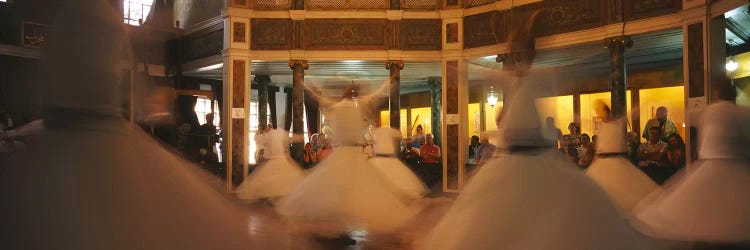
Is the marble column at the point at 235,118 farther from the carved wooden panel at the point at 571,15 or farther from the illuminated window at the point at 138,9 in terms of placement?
the carved wooden panel at the point at 571,15

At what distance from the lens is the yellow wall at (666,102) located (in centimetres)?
1489

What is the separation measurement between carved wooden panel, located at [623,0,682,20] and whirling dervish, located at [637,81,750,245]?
19.2 feet

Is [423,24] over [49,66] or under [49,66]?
over

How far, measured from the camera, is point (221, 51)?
47.2 ft

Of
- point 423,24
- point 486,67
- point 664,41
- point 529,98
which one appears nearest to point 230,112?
point 423,24

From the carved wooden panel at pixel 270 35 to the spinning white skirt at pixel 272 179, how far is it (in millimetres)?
5224

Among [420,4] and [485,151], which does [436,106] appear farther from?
[485,151]

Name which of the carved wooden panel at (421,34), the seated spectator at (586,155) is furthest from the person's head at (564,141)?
the carved wooden panel at (421,34)

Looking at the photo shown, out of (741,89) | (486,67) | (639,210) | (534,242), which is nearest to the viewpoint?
(534,242)

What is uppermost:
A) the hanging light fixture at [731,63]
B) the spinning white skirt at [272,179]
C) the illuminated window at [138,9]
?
the illuminated window at [138,9]

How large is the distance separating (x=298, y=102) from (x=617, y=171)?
9.12m

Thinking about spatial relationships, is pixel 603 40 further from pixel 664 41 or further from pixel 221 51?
pixel 221 51

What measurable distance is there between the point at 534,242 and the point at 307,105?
61.7 feet

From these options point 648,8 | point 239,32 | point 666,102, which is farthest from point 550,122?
point 666,102
